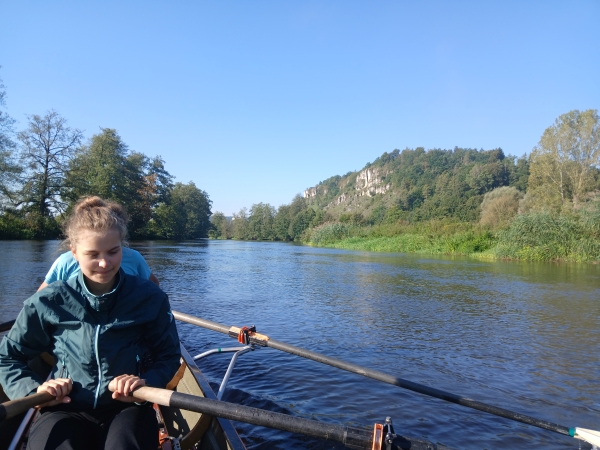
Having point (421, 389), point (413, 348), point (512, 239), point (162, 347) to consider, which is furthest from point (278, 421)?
point (512, 239)

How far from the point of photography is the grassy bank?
2347 centimetres

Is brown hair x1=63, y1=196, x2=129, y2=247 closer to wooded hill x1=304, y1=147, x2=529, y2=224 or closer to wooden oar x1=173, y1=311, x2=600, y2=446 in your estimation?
wooden oar x1=173, y1=311, x2=600, y2=446

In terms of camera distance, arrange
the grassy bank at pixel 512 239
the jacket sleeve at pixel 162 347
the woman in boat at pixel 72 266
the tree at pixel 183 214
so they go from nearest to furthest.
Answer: the jacket sleeve at pixel 162 347 → the woman in boat at pixel 72 266 → the grassy bank at pixel 512 239 → the tree at pixel 183 214

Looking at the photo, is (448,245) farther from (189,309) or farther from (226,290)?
(189,309)

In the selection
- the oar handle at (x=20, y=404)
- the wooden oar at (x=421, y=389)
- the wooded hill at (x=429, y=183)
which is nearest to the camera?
the oar handle at (x=20, y=404)

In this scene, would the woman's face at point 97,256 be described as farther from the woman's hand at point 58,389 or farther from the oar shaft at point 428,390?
the oar shaft at point 428,390

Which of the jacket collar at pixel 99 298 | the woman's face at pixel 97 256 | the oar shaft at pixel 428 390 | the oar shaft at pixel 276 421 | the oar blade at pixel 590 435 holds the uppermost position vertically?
the woman's face at pixel 97 256

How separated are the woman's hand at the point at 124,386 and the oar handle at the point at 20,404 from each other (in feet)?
0.94

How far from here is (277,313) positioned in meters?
9.48

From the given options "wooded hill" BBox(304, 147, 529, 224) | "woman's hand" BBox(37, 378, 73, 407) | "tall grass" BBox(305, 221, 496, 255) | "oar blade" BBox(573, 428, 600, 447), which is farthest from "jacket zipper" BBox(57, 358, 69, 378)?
"wooded hill" BBox(304, 147, 529, 224)

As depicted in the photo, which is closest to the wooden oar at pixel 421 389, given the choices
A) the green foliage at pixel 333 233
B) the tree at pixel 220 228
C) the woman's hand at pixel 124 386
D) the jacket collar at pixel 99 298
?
the woman's hand at pixel 124 386

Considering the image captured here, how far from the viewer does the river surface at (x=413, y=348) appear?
4375 mm

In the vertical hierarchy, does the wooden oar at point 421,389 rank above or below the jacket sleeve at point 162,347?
below

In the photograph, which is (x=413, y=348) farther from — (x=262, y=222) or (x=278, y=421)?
(x=262, y=222)
